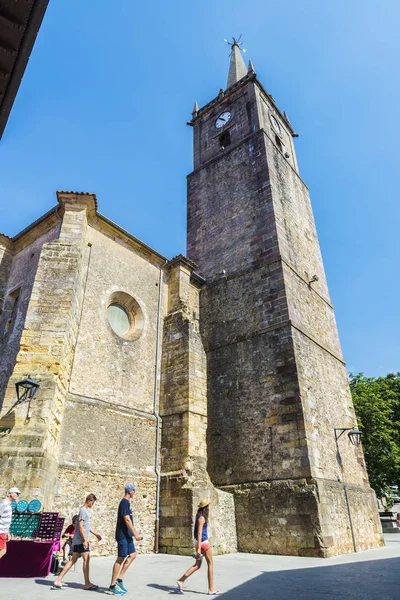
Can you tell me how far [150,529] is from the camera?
9.59m

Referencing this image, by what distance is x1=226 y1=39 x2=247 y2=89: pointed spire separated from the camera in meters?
23.2

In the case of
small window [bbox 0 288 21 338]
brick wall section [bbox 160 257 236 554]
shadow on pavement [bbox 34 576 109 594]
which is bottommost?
shadow on pavement [bbox 34 576 109 594]

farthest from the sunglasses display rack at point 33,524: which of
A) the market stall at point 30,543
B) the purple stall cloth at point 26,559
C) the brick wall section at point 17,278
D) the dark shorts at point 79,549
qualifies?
the brick wall section at point 17,278

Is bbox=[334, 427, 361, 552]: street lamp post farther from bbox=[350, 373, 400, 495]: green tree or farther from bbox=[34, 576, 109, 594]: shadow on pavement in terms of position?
bbox=[34, 576, 109, 594]: shadow on pavement

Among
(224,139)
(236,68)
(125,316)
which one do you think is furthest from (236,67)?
(125,316)

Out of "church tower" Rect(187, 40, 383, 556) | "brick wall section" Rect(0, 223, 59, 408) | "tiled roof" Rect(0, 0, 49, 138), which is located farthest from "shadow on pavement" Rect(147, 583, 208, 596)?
"brick wall section" Rect(0, 223, 59, 408)

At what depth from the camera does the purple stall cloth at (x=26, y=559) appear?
18.4 ft

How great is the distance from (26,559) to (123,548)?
6.19ft

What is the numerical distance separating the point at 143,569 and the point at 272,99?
66.6 ft

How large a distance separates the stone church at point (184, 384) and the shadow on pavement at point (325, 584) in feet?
7.21

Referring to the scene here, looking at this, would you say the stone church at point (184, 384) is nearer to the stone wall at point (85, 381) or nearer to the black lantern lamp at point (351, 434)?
the stone wall at point (85, 381)

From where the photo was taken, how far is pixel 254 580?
5.73m

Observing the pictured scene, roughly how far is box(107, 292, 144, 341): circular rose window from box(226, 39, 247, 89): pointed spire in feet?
53.8

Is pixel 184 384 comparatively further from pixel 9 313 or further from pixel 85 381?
pixel 9 313
